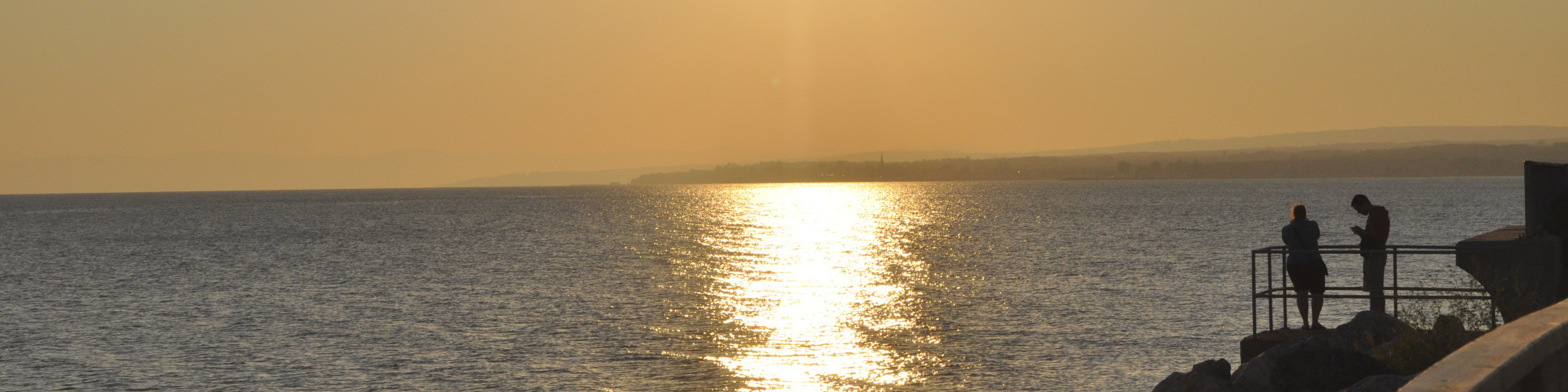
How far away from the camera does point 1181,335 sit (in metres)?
32.5

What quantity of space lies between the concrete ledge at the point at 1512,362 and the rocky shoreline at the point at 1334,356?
4.75m

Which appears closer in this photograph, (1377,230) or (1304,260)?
(1304,260)

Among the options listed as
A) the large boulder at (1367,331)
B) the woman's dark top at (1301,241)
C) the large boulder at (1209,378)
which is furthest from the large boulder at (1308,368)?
the woman's dark top at (1301,241)

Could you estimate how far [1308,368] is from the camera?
15570 millimetres

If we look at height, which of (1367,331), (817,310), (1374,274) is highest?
(1374,274)

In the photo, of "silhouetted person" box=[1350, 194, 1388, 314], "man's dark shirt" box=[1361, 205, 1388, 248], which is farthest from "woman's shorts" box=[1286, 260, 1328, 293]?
"man's dark shirt" box=[1361, 205, 1388, 248]

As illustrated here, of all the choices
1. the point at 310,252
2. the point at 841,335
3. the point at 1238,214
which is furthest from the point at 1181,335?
the point at 1238,214

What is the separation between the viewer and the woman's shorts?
16484 millimetres

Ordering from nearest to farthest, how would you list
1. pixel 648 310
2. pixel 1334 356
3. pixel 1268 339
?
Result: pixel 1334 356, pixel 1268 339, pixel 648 310

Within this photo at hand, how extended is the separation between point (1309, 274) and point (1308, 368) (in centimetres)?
149

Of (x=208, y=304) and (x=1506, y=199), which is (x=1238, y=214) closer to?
(x=1506, y=199)

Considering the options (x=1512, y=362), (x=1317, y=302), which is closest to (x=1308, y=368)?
(x=1317, y=302)

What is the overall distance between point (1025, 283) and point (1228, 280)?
780 centimetres

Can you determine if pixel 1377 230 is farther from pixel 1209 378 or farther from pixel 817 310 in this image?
pixel 817 310
